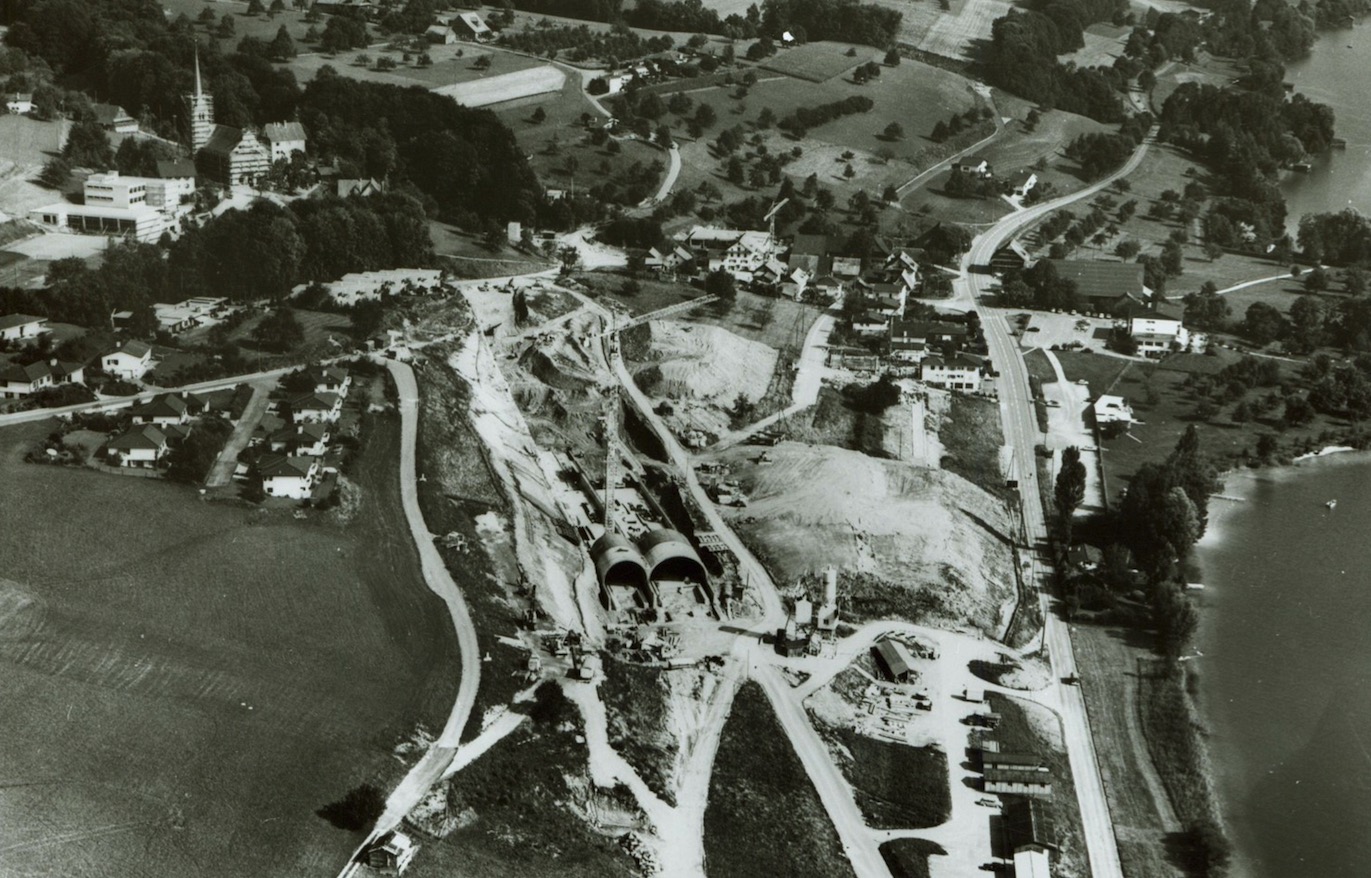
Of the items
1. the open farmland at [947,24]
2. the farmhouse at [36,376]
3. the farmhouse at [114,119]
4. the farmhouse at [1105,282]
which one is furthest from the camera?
the open farmland at [947,24]

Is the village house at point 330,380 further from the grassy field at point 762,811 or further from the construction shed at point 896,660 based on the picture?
the construction shed at point 896,660

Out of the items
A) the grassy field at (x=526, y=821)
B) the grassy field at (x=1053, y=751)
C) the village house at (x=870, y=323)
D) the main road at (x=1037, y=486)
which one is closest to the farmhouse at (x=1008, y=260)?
the main road at (x=1037, y=486)

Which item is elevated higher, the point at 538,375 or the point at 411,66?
the point at 411,66

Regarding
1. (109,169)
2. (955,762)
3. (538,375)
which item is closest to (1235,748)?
(955,762)

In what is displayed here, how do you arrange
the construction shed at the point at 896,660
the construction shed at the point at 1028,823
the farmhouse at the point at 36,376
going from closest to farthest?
the construction shed at the point at 1028,823, the construction shed at the point at 896,660, the farmhouse at the point at 36,376

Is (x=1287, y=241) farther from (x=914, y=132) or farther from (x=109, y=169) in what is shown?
(x=109, y=169)

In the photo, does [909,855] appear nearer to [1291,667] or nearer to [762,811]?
[762,811]

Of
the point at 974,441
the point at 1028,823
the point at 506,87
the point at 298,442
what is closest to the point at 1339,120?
the point at 506,87
